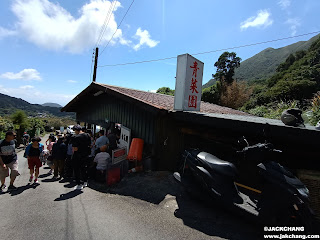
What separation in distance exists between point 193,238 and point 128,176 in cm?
365

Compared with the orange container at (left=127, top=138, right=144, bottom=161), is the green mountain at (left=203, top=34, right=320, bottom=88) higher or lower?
higher

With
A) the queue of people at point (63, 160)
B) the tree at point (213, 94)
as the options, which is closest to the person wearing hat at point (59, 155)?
the queue of people at point (63, 160)

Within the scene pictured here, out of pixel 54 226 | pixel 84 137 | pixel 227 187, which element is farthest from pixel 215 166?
pixel 84 137

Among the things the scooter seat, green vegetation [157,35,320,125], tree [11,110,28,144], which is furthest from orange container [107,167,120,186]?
tree [11,110,28,144]

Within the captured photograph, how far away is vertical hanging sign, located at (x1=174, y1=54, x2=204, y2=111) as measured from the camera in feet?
19.3

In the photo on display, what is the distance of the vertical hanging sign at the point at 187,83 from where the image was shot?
19.3 ft

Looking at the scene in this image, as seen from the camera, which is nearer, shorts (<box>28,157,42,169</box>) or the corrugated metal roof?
shorts (<box>28,157,42,169</box>)

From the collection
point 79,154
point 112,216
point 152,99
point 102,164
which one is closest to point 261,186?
point 112,216

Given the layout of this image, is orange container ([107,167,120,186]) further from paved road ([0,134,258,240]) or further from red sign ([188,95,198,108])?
red sign ([188,95,198,108])

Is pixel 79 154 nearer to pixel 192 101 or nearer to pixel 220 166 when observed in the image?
pixel 192 101

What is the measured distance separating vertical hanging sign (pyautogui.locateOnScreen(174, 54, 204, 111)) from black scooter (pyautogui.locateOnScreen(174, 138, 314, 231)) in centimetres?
218

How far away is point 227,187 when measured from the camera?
356 cm

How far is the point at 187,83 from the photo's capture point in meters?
5.96

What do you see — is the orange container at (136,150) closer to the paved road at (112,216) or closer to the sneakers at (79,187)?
the paved road at (112,216)
